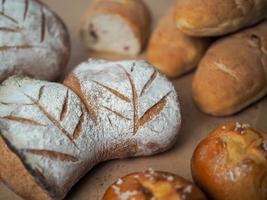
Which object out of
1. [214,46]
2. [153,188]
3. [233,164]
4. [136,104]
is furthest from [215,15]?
[153,188]

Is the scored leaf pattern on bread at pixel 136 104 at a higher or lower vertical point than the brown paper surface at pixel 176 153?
higher

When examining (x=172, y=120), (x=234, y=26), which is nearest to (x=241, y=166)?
(x=172, y=120)

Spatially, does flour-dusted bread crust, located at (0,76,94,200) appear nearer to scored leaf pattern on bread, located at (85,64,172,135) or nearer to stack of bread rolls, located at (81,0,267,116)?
scored leaf pattern on bread, located at (85,64,172,135)

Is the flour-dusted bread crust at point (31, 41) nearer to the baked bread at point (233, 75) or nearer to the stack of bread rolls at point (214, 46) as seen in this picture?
the stack of bread rolls at point (214, 46)

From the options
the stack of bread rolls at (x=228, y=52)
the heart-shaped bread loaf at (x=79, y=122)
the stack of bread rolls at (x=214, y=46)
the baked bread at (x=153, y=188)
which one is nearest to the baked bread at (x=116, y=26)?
the stack of bread rolls at (x=214, y=46)

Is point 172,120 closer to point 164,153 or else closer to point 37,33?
point 164,153

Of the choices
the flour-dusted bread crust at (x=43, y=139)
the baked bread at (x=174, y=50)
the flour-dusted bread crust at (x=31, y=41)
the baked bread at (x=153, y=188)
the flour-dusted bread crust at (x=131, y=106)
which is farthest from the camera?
the baked bread at (x=174, y=50)
